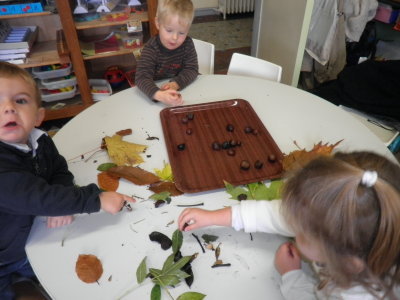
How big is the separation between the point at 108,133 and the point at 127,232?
464mm

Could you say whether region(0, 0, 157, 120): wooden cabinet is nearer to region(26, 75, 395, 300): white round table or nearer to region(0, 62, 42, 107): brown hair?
region(26, 75, 395, 300): white round table

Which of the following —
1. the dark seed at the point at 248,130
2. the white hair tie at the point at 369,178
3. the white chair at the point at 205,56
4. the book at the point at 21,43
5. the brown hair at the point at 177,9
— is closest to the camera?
the white hair tie at the point at 369,178

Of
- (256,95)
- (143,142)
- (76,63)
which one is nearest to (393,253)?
(143,142)

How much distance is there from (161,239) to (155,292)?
0.14 m

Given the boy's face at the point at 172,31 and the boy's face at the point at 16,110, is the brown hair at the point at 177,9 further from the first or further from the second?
the boy's face at the point at 16,110

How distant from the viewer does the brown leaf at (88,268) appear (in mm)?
766

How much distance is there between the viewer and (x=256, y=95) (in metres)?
1.41

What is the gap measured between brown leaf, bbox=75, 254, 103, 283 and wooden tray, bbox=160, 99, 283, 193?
32 centimetres

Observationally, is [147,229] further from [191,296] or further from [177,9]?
[177,9]

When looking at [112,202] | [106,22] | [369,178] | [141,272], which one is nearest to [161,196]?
[112,202]

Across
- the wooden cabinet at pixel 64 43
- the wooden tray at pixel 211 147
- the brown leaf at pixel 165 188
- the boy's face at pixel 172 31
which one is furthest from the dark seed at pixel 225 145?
the wooden cabinet at pixel 64 43

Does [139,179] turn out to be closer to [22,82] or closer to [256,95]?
[22,82]

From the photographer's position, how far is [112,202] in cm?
89

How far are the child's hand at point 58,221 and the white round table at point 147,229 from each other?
14 millimetres
